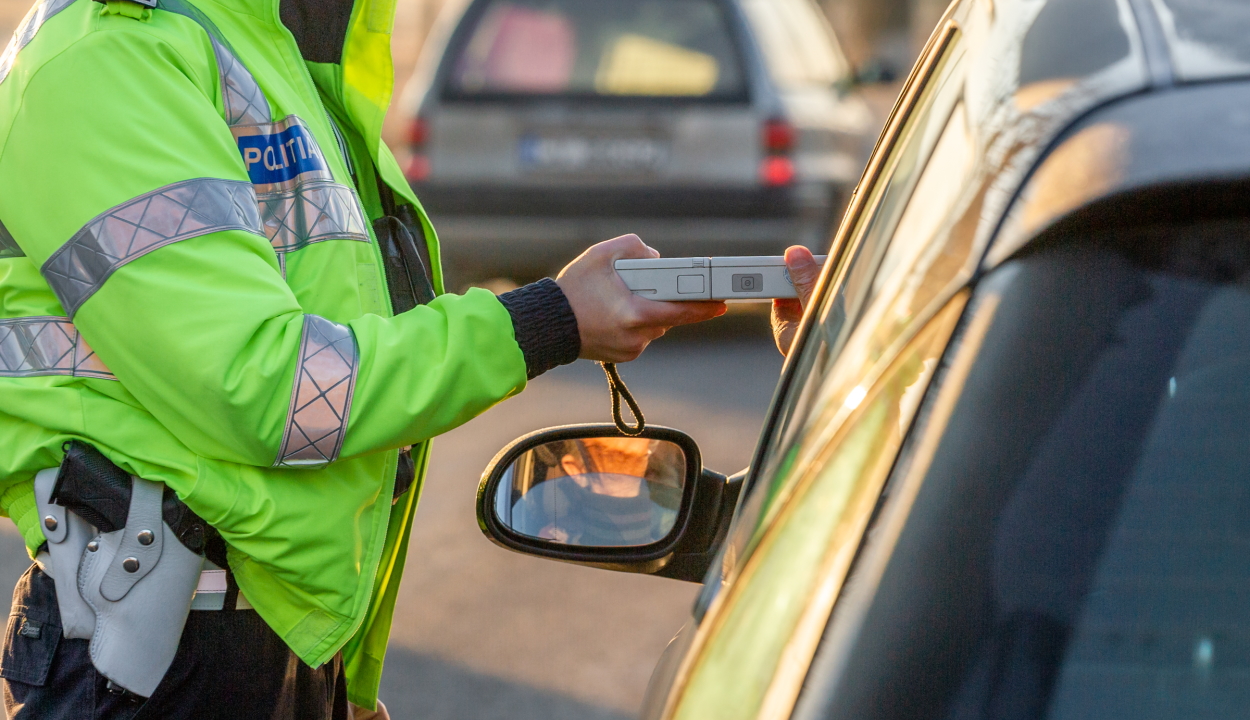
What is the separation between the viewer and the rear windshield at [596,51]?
717 cm

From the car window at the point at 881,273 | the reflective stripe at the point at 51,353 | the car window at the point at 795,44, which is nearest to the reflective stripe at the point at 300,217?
the reflective stripe at the point at 51,353

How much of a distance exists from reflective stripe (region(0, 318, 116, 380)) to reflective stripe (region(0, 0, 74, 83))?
0.82 feet

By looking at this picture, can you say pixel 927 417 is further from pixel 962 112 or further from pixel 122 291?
pixel 122 291

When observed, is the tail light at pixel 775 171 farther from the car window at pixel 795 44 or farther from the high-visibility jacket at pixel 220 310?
the high-visibility jacket at pixel 220 310

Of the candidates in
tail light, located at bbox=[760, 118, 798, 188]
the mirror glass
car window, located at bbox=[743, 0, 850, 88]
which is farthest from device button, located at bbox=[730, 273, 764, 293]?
car window, located at bbox=[743, 0, 850, 88]

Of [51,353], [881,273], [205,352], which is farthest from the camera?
[51,353]

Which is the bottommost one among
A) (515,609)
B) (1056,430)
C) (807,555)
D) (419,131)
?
(515,609)

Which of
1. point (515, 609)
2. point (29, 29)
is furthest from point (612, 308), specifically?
point (515, 609)

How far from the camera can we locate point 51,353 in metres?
1.42

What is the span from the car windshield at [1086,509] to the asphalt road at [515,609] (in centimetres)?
270

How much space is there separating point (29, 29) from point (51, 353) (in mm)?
341

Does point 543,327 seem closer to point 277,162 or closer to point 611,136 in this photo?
point 277,162

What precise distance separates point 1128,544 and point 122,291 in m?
0.93

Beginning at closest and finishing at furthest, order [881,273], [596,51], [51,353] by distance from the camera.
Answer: [881,273]
[51,353]
[596,51]
